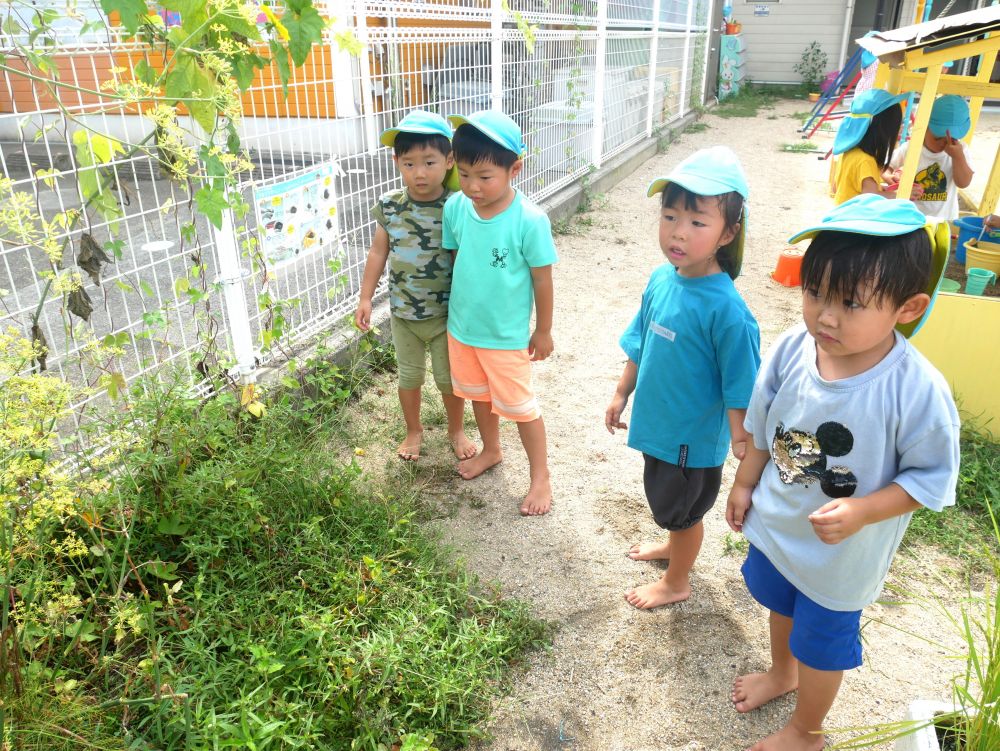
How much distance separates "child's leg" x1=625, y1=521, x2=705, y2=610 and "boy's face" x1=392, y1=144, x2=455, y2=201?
1.53 meters

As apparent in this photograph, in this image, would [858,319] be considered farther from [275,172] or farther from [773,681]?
[275,172]

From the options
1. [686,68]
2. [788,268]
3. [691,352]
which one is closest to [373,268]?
[691,352]

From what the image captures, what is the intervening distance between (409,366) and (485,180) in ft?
2.93

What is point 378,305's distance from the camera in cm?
412

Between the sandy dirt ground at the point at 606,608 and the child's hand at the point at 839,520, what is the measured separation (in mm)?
307

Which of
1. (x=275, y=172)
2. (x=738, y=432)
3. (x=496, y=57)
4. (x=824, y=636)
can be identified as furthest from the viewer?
(x=496, y=57)

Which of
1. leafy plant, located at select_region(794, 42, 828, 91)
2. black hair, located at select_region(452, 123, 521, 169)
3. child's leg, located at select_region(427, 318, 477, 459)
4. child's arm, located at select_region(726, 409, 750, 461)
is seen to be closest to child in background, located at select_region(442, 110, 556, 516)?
black hair, located at select_region(452, 123, 521, 169)

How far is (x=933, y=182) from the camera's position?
421cm

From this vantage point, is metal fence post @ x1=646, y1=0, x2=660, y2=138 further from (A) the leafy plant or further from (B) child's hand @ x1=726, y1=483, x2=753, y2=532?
(A) the leafy plant

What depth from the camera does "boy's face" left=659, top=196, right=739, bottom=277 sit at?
1833mm

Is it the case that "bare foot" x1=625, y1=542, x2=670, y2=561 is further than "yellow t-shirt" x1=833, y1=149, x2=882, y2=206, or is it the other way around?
"yellow t-shirt" x1=833, y1=149, x2=882, y2=206

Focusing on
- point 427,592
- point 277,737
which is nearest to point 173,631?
point 277,737

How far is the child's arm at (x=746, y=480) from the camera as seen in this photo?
176 cm

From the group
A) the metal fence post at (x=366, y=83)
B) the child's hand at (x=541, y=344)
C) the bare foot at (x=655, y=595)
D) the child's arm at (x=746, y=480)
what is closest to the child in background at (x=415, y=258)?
the child's hand at (x=541, y=344)
